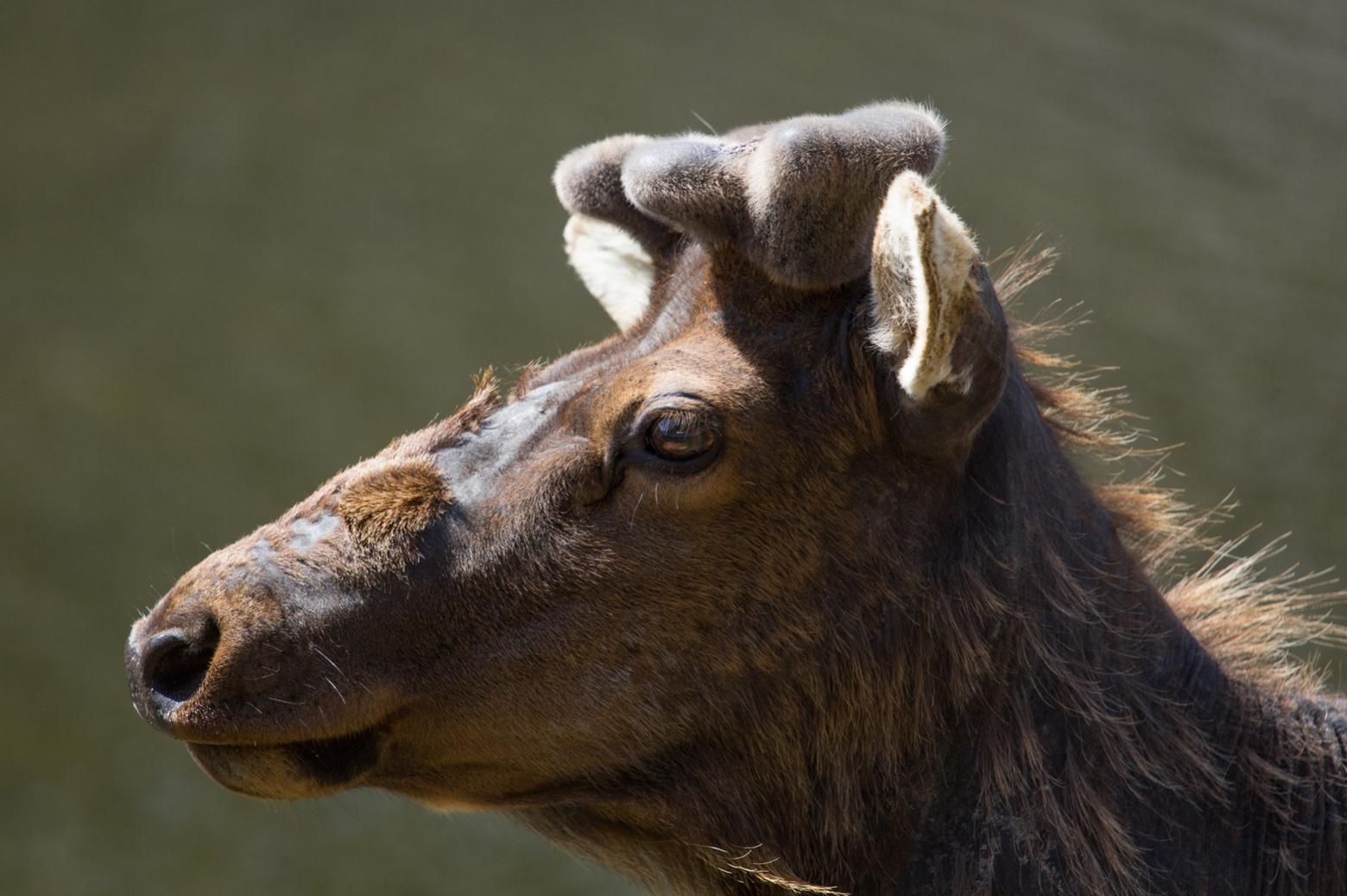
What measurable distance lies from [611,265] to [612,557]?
1076 mm

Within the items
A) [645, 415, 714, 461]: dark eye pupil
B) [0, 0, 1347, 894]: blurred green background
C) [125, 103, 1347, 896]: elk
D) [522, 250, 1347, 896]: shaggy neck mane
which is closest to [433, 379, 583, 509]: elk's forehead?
[125, 103, 1347, 896]: elk

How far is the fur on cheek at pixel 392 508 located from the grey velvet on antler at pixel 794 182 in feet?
2.18

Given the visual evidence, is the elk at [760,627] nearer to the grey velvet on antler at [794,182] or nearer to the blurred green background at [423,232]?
the grey velvet on antler at [794,182]

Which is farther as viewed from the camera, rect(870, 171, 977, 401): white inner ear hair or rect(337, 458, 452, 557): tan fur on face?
rect(337, 458, 452, 557): tan fur on face

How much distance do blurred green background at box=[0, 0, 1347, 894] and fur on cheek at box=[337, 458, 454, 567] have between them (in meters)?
4.70

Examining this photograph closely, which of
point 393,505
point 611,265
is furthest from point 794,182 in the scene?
point 611,265

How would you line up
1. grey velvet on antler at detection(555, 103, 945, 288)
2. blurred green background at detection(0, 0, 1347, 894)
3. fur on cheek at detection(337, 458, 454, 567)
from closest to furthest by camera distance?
grey velvet on antler at detection(555, 103, 945, 288), fur on cheek at detection(337, 458, 454, 567), blurred green background at detection(0, 0, 1347, 894)

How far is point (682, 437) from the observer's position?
2.53 meters

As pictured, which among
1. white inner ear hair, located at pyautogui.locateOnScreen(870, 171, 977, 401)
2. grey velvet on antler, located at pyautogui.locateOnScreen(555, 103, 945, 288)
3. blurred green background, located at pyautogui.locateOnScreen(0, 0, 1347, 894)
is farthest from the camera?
blurred green background, located at pyautogui.locateOnScreen(0, 0, 1347, 894)

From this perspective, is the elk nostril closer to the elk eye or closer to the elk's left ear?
the elk eye

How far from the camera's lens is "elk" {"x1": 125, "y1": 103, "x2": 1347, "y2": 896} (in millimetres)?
2537

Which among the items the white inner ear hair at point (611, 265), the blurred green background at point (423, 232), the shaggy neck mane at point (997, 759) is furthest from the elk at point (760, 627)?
the blurred green background at point (423, 232)

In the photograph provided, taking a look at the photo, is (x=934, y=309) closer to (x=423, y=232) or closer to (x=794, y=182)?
(x=794, y=182)

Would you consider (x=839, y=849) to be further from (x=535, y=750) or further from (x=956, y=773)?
(x=535, y=750)
